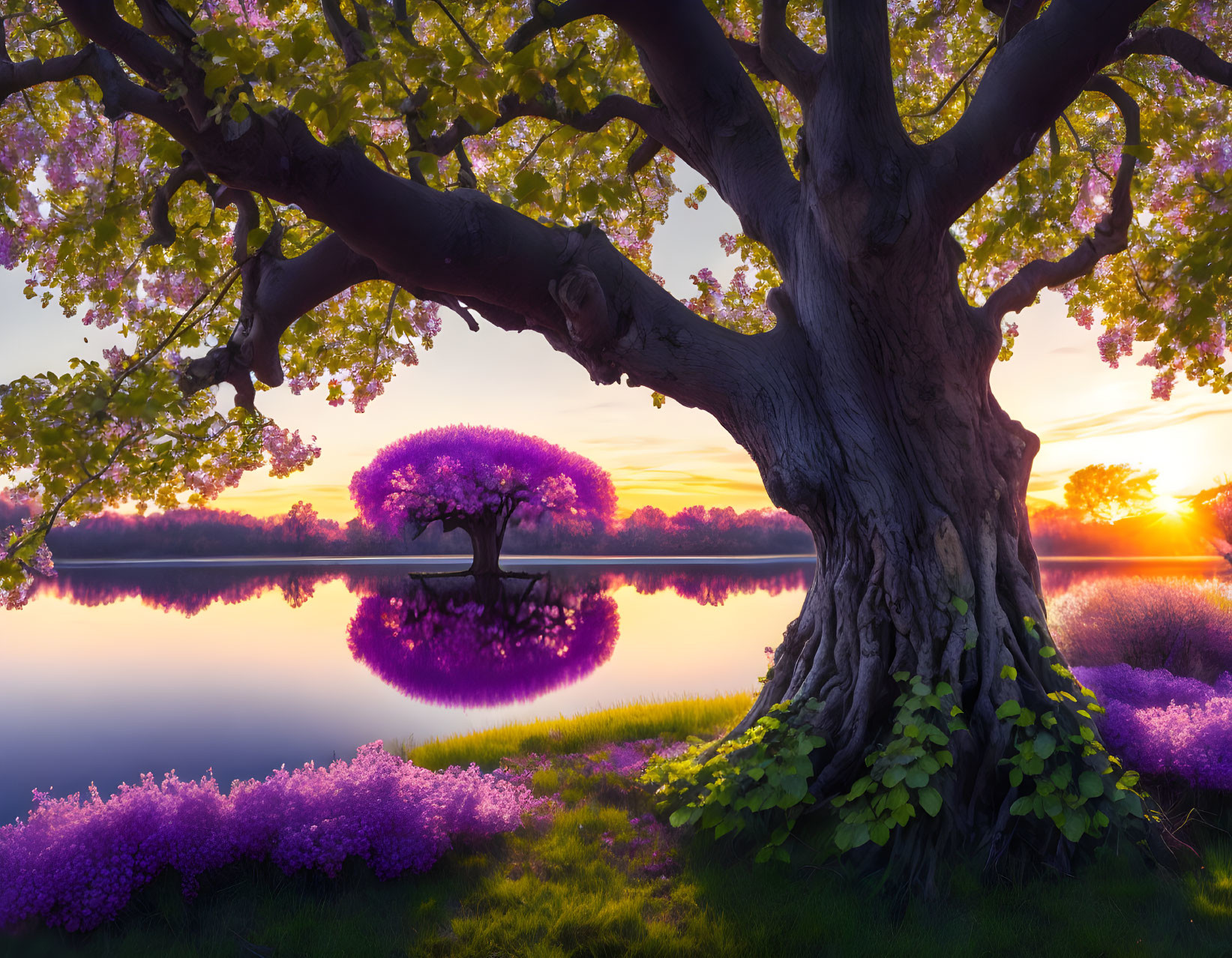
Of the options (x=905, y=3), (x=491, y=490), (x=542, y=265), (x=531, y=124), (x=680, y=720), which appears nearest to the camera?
(x=542, y=265)

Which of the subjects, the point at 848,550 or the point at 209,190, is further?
the point at 209,190

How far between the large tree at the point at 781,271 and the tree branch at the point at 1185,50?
3 centimetres

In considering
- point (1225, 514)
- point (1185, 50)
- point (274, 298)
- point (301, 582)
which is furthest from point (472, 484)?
point (1225, 514)

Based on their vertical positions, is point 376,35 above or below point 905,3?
below

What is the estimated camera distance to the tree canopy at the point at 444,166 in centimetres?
329

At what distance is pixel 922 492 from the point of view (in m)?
4.35

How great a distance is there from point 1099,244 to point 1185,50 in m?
1.47

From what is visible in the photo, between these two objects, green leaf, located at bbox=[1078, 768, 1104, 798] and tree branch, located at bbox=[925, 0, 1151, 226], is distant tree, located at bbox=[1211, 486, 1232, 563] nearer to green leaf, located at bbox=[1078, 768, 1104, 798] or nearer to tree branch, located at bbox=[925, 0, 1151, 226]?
tree branch, located at bbox=[925, 0, 1151, 226]

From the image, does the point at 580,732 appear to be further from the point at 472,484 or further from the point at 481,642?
the point at 472,484

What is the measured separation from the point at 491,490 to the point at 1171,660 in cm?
1583

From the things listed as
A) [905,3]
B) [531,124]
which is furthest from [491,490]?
[905,3]

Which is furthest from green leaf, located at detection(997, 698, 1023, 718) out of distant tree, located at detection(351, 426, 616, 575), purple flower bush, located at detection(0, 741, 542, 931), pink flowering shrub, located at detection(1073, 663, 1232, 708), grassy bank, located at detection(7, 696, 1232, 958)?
distant tree, located at detection(351, 426, 616, 575)

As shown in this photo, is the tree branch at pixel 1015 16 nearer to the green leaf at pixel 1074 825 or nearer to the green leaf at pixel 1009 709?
the green leaf at pixel 1009 709

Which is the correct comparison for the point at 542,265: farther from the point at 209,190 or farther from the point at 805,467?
the point at 209,190
